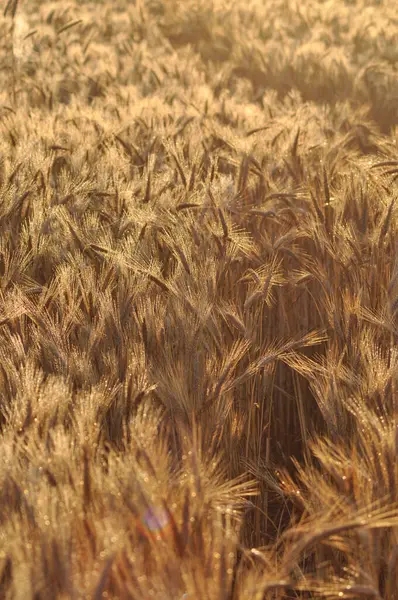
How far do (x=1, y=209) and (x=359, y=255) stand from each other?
1117 mm

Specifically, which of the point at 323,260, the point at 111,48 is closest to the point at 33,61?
the point at 111,48

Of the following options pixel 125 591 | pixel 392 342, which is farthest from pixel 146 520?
pixel 392 342

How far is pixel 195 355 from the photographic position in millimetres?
1478

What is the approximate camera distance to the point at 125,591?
803 mm

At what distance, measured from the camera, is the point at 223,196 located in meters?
2.20

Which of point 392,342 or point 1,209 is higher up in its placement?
point 1,209

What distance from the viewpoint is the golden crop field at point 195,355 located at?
889mm

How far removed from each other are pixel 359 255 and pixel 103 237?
74 cm

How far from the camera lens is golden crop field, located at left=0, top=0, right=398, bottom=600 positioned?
89 cm

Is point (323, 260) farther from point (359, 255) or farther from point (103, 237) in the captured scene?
point (103, 237)

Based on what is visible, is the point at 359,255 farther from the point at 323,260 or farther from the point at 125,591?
the point at 125,591

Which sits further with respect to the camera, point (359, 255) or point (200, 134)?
point (200, 134)

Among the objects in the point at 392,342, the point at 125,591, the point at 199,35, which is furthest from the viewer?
the point at 199,35

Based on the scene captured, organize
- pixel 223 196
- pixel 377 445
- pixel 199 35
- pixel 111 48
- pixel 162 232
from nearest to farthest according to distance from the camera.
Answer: pixel 377 445
pixel 162 232
pixel 223 196
pixel 111 48
pixel 199 35
